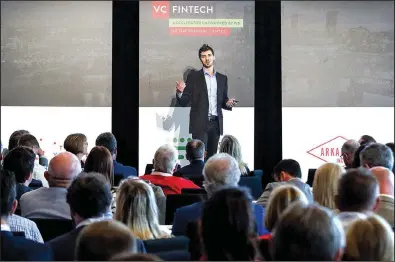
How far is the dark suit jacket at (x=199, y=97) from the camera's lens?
8.66 meters

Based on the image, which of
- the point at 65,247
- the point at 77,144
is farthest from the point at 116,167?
the point at 65,247

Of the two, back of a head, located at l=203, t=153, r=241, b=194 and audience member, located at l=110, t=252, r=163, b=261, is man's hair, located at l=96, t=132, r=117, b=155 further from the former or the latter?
audience member, located at l=110, t=252, r=163, b=261

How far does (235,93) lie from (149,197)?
530cm

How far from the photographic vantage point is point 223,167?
4316 mm

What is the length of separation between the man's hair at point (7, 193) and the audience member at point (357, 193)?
163cm

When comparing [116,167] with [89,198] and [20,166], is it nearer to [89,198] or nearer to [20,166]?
[20,166]

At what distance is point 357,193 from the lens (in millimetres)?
3340

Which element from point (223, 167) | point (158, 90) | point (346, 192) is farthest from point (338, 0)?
point (346, 192)

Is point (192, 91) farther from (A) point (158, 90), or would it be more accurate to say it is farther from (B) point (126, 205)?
(B) point (126, 205)

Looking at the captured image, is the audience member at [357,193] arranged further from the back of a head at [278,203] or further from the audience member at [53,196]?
the audience member at [53,196]

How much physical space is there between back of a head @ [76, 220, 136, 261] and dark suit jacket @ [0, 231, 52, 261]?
881mm

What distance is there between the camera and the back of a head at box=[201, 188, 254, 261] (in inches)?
90.5

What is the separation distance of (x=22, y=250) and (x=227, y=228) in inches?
41.2

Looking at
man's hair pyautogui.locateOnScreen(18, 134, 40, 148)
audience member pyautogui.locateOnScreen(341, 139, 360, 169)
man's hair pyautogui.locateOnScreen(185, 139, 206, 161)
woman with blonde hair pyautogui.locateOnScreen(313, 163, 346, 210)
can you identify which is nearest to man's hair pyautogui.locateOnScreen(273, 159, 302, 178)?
woman with blonde hair pyautogui.locateOnScreen(313, 163, 346, 210)
